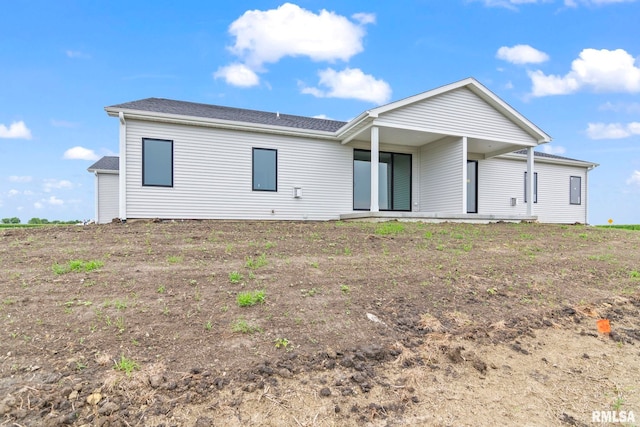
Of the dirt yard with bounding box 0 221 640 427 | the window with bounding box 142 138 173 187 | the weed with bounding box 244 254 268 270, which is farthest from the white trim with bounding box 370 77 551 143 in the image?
the weed with bounding box 244 254 268 270

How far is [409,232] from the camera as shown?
23.7ft

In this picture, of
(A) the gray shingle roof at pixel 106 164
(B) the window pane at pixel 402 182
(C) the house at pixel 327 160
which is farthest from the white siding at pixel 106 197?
(B) the window pane at pixel 402 182

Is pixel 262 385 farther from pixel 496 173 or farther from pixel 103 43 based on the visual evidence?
pixel 496 173

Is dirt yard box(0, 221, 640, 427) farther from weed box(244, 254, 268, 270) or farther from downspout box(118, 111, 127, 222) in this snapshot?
downspout box(118, 111, 127, 222)

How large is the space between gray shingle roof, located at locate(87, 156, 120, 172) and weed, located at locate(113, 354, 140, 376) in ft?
52.3

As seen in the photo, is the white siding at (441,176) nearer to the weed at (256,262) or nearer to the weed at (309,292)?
the weed at (256,262)

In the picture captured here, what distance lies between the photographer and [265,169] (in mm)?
10781

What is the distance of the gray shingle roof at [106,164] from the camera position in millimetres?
15658

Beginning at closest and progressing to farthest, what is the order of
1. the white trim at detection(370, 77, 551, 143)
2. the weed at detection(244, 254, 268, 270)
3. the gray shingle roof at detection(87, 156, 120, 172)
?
1. the weed at detection(244, 254, 268, 270)
2. the white trim at detection(370, 77, 551, 143)
3. the gray shingle roof at detection(87, 156, 120, 172)

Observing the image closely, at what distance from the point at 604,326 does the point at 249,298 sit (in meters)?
3.71

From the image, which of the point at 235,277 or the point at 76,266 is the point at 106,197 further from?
the point at 235,277

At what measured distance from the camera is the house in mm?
9641

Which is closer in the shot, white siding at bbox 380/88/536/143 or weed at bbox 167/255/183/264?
weed at bbox 167/255/183/264

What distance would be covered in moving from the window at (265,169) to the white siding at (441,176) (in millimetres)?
5773
